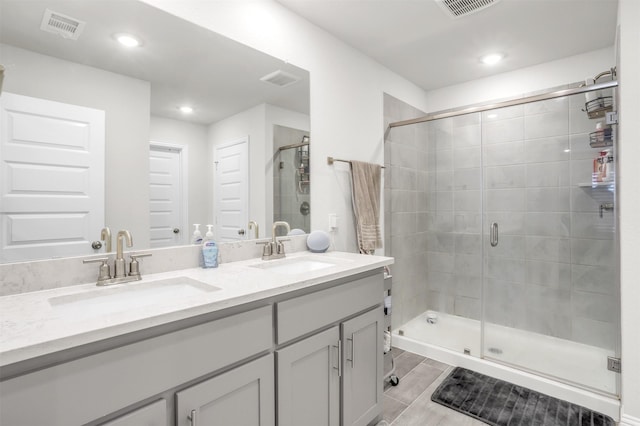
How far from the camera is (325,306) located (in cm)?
141

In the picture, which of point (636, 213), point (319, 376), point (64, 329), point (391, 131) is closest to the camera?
point (64, 329)

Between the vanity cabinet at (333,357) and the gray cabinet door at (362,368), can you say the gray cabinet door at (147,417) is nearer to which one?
the vanity cabinet at (333,357)

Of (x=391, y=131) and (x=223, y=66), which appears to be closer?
(x=223, y=66)

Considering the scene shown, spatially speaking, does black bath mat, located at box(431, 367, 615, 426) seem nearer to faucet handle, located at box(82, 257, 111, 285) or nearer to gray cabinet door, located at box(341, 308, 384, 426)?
gray cabinet door, located at box(341, 308, 384, 426)

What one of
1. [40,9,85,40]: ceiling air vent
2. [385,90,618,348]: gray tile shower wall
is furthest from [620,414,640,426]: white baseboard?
[40,9,85,40]: ceiling air vent

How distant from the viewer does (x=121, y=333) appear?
2.65 feet

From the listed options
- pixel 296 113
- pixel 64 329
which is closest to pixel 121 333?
pixel 64 329

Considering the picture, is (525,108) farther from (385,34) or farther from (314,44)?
(314,44)

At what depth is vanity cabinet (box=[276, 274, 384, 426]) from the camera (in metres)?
1.26

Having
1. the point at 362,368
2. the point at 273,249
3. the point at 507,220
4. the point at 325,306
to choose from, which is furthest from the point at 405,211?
the point at 325,306

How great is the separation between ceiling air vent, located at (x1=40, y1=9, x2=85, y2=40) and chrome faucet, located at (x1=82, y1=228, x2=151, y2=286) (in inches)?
31.1

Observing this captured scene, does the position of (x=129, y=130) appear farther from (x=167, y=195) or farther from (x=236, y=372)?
(x=236, y=372)

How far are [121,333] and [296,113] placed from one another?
167cm

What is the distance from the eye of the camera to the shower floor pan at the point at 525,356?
2020 mm
